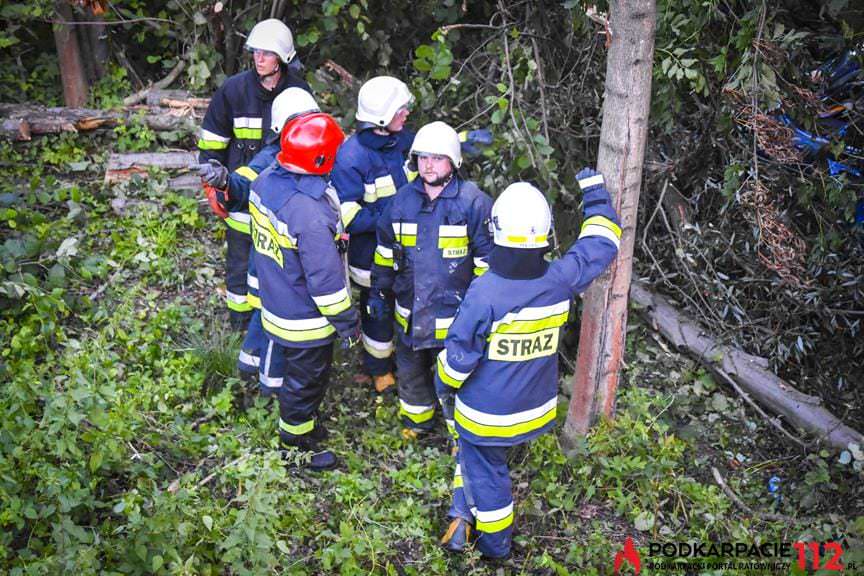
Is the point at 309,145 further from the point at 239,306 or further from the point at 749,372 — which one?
the point at 749,372

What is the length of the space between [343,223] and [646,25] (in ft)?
6.58

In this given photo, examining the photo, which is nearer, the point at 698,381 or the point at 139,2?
the point at 698,381

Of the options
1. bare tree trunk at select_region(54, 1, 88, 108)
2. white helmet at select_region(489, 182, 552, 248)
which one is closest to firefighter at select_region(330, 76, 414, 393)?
white helmet at select_region(489, 182, 552, 248)

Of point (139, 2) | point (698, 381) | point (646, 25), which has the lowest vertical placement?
point (698, 381)

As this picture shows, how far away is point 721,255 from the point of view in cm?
574

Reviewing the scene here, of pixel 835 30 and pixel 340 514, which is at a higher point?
pixel 835 30

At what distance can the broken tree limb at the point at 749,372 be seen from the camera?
482 cm

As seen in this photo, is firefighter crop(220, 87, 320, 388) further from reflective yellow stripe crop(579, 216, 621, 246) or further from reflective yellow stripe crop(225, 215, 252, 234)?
reflective yellow stripe crop(579, 216, 621, 246)

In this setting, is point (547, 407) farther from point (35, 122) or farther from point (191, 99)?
point (35, 122)

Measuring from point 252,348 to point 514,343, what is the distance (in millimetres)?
1972

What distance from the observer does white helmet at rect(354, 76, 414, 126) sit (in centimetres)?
466

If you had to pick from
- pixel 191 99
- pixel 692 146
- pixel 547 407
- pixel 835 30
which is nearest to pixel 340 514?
pixel 547 407

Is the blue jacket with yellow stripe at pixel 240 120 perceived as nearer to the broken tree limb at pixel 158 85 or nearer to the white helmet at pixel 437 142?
the white helmet at pixel 437 142

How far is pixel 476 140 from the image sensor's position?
16.4 ft
